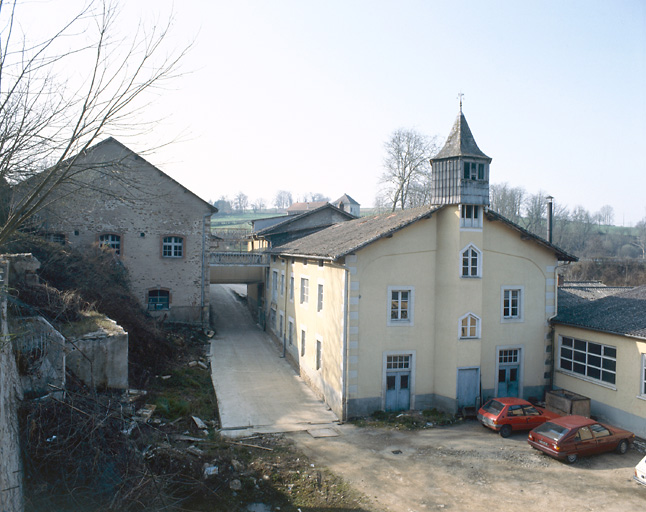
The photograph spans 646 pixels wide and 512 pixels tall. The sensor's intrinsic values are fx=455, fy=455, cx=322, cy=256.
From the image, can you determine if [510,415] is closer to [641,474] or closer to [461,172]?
[641,474]

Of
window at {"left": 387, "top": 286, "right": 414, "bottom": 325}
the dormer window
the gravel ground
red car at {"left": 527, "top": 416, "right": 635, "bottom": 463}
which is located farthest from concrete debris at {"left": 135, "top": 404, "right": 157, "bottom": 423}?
the dormer window

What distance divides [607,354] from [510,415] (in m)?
4.21

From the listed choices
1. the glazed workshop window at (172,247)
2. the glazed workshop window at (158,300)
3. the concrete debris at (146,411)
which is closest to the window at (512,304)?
the concrete debris at (146,411)

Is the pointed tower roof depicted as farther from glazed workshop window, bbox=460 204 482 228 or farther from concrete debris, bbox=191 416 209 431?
concrete debris, bbox=191 416 209 431

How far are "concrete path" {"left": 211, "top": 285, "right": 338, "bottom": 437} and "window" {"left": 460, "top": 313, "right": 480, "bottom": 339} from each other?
213 inches

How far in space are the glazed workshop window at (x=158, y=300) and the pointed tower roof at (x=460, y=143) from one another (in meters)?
17.5

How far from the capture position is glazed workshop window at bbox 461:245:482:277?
1630 cm

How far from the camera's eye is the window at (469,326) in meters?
16.2

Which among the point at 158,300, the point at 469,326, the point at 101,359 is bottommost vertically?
the point at 101,359

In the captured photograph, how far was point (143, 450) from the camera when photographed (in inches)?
376

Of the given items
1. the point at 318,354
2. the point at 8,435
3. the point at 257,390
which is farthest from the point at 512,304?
the point at 8,435

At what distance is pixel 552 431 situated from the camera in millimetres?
12930

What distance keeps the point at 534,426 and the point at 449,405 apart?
107 inches

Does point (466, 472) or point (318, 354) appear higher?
point (318, 354)
